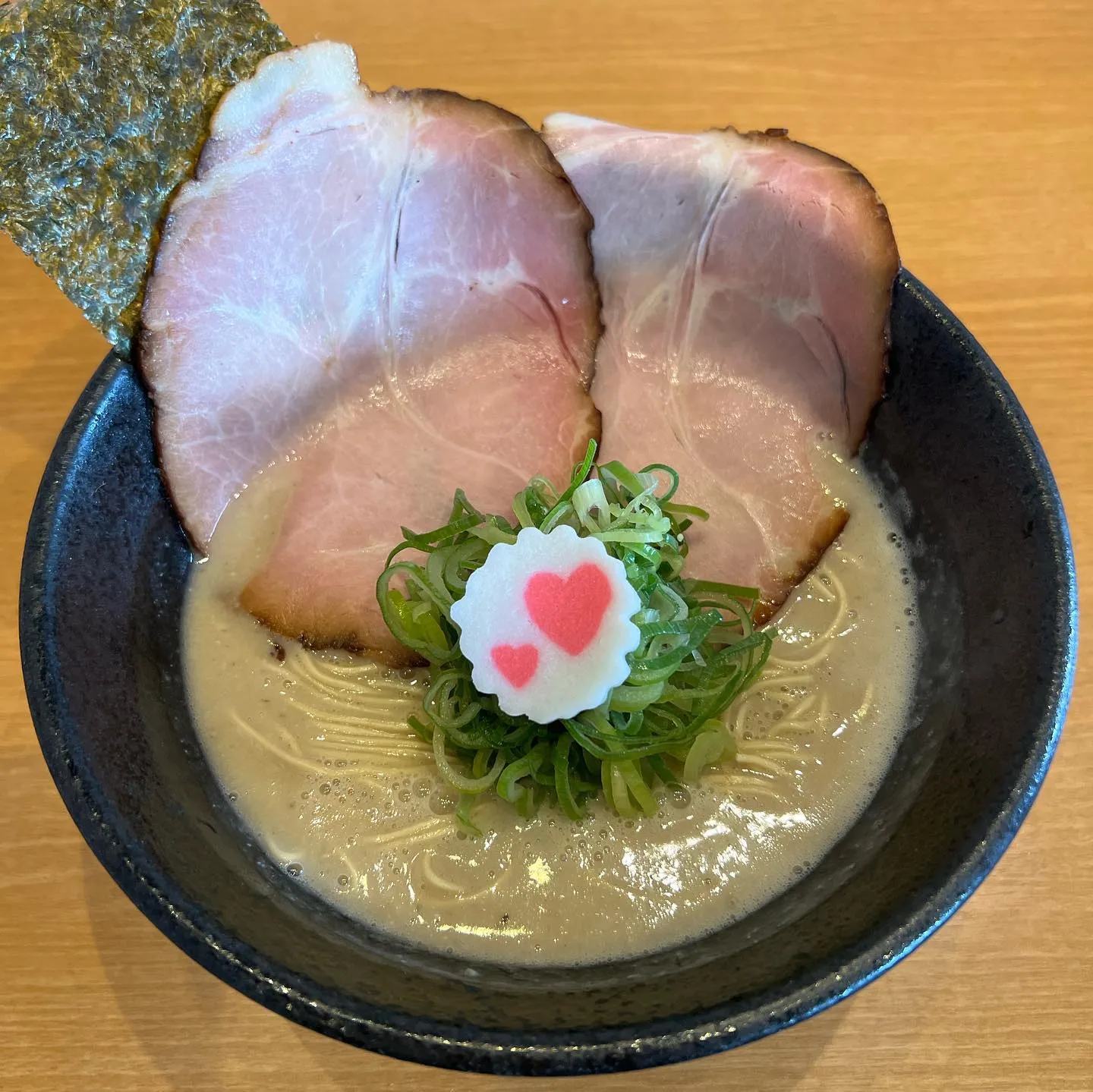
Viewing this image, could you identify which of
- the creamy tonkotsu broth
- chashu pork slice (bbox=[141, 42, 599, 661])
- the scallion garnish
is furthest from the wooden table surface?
chashu pork slice (bbox=[141, 42, 599, 661])

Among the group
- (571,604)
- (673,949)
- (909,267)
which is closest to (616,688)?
(571,604)

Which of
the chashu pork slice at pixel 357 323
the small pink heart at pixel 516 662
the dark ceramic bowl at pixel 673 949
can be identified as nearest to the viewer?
the dark ceramic bowl at pixel 673 949

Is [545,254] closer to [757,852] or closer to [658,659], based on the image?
[658,659]

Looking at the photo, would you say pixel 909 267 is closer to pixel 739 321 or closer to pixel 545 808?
pixel 739 321

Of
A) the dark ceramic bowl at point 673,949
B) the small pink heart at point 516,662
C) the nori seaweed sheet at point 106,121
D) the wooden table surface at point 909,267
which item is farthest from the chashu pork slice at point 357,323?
the wooden table surface at point 909,267

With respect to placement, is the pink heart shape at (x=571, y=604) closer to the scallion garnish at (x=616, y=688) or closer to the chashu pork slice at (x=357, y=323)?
the scallion garnish at (x=616, y=688)

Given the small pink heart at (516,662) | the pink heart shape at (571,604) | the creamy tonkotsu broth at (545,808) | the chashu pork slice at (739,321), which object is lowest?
the creamy tonkotsu broth at (545,808)

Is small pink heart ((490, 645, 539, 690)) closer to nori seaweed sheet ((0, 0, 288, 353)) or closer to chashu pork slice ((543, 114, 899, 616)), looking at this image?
chashu pork slice ((543, 114, 899, 616))

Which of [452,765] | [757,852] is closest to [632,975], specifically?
[757,852]
